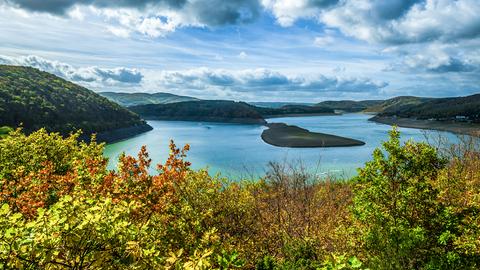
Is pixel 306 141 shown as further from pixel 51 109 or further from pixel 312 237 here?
pixel 312 237

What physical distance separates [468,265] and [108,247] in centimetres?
1337

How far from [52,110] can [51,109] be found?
73cm

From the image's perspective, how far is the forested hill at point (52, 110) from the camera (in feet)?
431

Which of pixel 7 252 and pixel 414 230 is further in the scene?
pixel 414 230

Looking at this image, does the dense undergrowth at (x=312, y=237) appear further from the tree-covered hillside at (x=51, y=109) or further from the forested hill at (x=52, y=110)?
the forested hill at (x=52, y=110)

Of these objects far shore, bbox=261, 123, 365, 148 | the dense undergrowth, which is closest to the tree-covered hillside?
far shore, bbox=261, 123, 365, 148

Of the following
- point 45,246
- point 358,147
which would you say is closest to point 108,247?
point 45,246

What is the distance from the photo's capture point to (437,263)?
14.2 metres

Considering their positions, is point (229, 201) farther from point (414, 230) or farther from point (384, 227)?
point (414, 230)

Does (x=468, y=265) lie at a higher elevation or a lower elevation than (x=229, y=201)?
lower

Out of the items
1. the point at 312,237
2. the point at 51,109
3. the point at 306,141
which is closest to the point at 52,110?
the point at 51,109

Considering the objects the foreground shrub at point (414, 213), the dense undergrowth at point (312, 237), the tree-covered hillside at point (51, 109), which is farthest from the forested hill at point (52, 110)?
the foreground shrub at point (414, 213)

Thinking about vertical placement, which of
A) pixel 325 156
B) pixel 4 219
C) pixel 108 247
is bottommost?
pixel 325 156

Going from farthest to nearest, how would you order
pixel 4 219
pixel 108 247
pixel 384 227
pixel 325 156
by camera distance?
pixel 325 156
pixel 384 227
pixel 108 247
pixel 4 219
